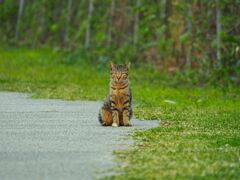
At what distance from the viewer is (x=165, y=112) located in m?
21.3

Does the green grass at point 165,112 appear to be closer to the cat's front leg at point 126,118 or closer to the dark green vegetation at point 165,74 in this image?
the dark green vegetation at point 165,74

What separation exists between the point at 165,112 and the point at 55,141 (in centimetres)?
619

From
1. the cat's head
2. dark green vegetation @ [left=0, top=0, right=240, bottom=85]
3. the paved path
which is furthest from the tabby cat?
dark green vegetation @ [left=0, top=0, right=240, bottom=85]

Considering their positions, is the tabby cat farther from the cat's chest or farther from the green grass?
the green grass

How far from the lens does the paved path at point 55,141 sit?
12.4m

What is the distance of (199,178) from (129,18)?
130ft

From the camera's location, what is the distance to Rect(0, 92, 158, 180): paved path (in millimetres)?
12398

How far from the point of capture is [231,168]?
1231 centimetres

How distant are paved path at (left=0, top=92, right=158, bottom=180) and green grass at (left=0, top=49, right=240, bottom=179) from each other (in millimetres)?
484

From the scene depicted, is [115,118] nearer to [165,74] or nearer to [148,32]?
[165,74]

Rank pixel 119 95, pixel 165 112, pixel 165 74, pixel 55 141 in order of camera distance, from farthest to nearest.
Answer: pixel 165 74 → pixel 165 112 → pixel 119 95 → pixel 55 141

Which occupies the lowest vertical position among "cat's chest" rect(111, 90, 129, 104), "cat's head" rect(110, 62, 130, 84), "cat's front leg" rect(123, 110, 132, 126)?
"cat's front leg" rect(123, 110, 132, 126)

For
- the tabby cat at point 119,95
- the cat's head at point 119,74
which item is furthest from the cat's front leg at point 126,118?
the cat's head at point 119,74

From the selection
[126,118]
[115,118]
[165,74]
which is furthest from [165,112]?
[165,74]
